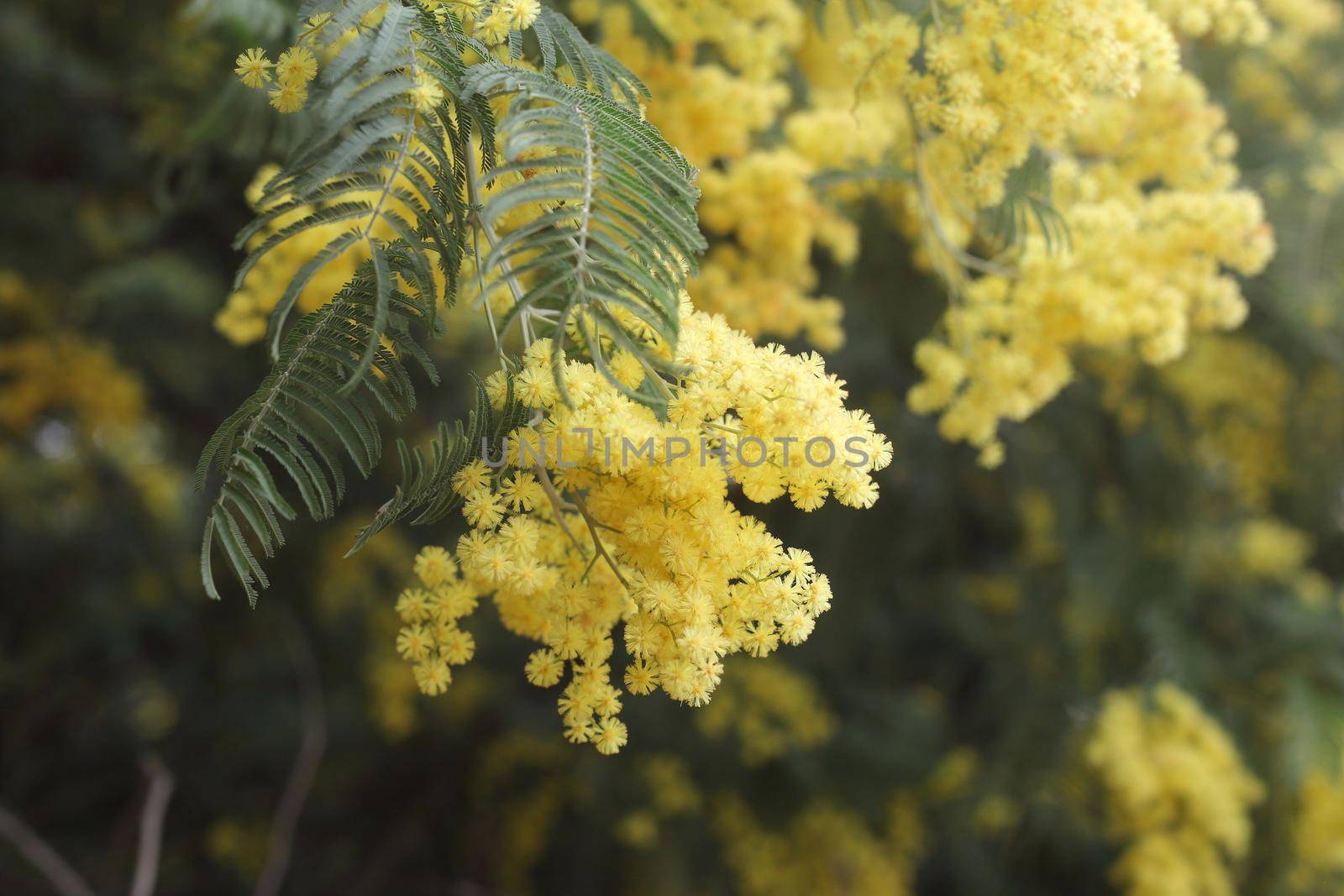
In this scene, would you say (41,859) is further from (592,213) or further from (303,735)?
(592,213)

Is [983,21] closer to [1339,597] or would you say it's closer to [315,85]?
[315,85]

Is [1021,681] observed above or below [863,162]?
below

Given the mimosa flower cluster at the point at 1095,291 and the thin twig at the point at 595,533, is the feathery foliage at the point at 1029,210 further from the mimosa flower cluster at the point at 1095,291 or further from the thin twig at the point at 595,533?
the thin twig at the point at 595,533

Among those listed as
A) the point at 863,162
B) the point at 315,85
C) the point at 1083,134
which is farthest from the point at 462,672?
the point at 315,85

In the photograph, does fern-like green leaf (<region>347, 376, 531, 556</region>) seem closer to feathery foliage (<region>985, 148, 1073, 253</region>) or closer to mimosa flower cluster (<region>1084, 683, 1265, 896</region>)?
feathery foliage (<region>985, 148, 1073, 253</region>)

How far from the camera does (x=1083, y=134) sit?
1844 millimetres

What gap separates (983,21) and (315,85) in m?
0.87

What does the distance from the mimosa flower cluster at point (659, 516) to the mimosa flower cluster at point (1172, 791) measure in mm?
2214

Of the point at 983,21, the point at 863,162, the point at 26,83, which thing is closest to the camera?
the point at 983,21

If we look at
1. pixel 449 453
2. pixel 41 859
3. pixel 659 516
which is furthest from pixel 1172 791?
pixel 41 859

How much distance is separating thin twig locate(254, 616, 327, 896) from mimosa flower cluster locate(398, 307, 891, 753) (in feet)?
8.33

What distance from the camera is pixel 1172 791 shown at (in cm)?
275

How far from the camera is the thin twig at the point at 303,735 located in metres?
3.32

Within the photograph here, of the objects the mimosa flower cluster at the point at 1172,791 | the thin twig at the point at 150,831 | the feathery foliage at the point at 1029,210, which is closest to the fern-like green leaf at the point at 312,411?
the feathery foliage at the point at 1029,210
